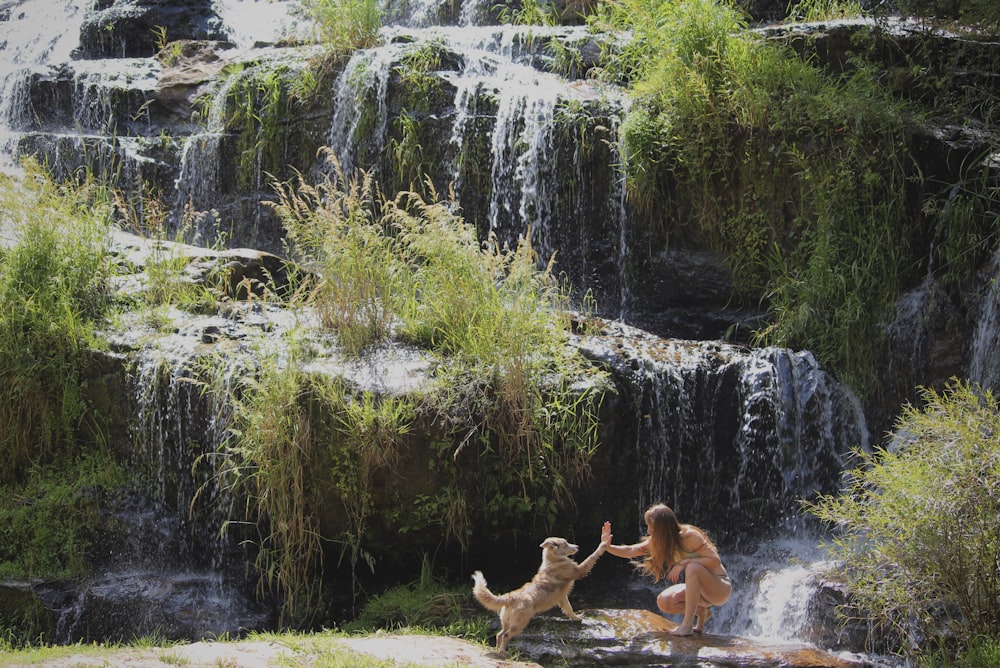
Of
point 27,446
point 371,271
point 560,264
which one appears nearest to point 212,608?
point 27,446

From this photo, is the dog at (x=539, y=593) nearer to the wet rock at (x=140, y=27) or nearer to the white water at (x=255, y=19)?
the white water at (x=255, y=19)

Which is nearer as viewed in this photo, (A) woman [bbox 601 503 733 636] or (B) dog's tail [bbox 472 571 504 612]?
(B) dog's tail [bbox 472 571 504 612]

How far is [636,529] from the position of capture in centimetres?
734

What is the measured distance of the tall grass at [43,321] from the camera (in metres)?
7.71

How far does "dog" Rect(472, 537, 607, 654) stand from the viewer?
5.46 m

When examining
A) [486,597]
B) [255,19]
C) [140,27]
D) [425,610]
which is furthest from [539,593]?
[255,19]

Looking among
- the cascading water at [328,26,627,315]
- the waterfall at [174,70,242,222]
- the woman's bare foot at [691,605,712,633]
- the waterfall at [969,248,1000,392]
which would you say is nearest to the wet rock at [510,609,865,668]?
the woman's bare foot at [691,605,712,633]

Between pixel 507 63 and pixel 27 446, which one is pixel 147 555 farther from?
pixel 507 63

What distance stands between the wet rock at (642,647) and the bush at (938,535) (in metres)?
0.46

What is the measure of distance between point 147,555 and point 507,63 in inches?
298

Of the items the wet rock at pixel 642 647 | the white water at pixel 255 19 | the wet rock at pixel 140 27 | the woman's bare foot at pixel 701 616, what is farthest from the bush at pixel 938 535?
the wet rock at pixel 140 27

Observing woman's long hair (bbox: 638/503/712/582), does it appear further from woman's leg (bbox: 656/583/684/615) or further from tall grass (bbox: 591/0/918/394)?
tall grass (bbox: 591/0/918/394)

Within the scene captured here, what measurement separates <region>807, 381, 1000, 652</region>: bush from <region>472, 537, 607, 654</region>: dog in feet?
5.28

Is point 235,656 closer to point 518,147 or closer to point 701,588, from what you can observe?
point 701,588
